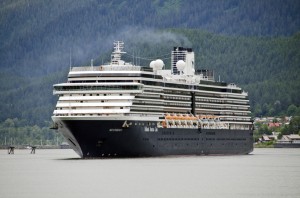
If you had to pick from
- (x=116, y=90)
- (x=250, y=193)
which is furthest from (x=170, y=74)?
(x=250, y=193)

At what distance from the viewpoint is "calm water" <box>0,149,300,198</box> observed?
69.1 meters

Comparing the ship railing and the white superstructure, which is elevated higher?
the ship railing

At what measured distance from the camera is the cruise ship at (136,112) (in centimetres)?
10794

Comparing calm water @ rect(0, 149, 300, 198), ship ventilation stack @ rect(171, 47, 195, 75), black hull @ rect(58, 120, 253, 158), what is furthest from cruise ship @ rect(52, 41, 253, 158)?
calm water @ rect(0, 149, 300, 198)

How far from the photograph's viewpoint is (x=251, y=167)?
10019 cm

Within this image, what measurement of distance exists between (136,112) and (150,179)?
102 feet

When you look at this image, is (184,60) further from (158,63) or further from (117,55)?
(117,55)

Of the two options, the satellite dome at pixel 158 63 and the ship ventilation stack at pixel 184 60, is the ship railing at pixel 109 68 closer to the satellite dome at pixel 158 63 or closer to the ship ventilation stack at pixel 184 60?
the satellite dome at pixel 158 63

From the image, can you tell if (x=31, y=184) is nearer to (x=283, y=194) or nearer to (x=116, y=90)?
(x=283, y=194)

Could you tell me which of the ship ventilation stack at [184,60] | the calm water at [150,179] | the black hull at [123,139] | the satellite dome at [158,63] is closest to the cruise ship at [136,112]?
the black hull at [123,139]

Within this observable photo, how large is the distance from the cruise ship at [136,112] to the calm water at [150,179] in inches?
151

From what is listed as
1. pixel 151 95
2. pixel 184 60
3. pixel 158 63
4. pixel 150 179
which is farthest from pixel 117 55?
pixel 150 179

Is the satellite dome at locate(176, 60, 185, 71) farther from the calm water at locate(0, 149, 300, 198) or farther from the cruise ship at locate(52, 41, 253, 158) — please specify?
the calm water at locate(0, 149, 300, 198)

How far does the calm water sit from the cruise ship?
151 inches
